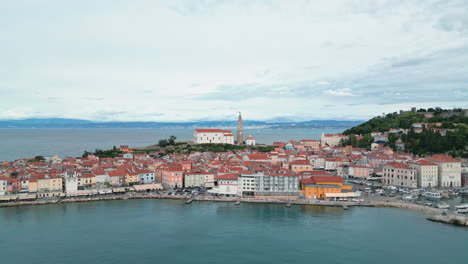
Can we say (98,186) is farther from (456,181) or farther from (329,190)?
(456,181)

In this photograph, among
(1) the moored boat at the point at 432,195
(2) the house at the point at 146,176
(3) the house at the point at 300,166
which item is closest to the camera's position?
(1) the moored boat at the point at 432,195

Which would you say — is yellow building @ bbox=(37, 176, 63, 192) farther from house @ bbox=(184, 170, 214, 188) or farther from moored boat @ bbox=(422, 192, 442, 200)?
moored boat @ bbox=(422, 192, 442, 200)

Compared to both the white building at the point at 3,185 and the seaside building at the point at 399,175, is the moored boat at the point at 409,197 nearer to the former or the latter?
the seaside building at the point at 399,175

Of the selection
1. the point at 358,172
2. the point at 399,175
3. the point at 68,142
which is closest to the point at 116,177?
the point at 358,172

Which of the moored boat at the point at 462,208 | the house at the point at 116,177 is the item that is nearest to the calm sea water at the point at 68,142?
the house at the point at 116,177

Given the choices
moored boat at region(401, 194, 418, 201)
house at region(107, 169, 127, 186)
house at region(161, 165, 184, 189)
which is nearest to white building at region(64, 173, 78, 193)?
house at region(107, 169, 127, 186)
